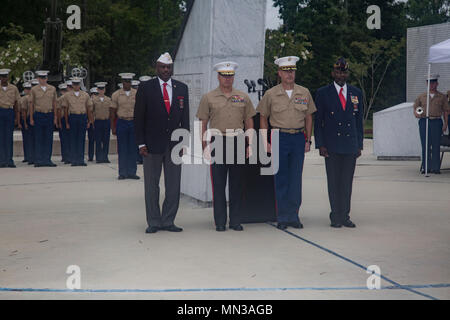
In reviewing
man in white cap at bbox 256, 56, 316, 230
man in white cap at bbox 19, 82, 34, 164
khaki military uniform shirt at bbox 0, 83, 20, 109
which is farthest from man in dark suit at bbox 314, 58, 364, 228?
man in white cap at bbox 19, 82, 34, 164

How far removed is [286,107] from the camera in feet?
26.9

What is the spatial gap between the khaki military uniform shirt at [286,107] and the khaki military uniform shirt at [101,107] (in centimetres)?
998

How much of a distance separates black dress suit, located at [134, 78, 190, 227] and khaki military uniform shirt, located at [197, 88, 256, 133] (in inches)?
9.7

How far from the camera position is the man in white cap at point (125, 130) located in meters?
13.9

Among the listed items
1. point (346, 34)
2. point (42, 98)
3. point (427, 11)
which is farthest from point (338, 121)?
point (427, 11)

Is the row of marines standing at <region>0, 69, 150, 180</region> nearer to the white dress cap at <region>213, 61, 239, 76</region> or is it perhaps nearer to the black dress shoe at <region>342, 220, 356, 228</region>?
the white dress cap at <region>213, 61, 239, 76</region>

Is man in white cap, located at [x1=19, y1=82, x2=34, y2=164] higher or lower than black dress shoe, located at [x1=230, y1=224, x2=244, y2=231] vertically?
higher

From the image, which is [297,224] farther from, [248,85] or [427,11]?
[427,11]

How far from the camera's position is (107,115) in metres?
18.0

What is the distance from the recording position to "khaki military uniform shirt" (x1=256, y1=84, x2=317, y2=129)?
8203 mm

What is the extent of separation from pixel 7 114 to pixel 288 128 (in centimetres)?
1004
